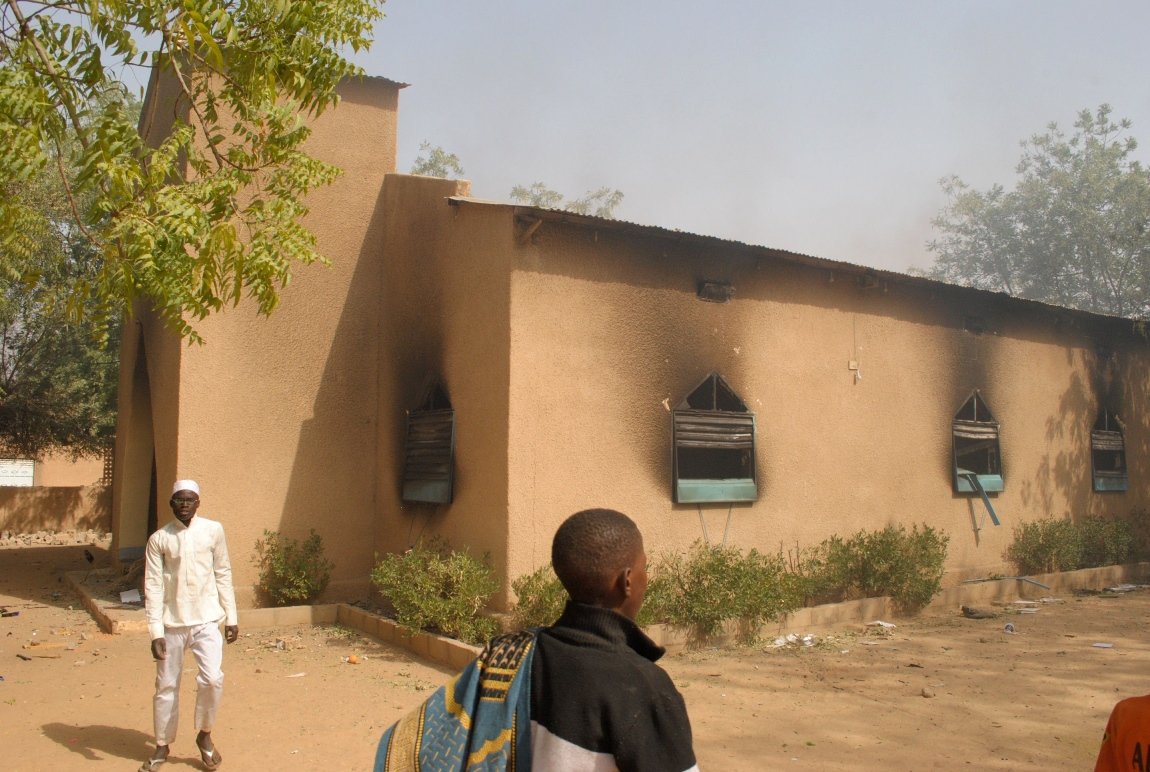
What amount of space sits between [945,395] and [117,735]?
33.6ft

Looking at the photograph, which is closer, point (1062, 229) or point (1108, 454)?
point (1108, 454)

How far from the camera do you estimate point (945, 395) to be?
1240 cm

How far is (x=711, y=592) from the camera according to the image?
350 inches

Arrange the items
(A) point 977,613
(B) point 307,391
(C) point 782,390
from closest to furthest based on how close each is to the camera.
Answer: (C) point 782,390 → (B) point 307,391 → (A) point 977,613

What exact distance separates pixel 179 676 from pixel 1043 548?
11629mm

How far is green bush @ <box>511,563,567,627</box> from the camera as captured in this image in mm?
8266

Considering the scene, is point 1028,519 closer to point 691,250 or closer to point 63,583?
point 691,250

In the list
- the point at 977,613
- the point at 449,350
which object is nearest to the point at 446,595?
the point at 449,350

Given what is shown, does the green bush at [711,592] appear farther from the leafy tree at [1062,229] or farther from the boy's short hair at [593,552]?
the leafy tree at [1062,229]

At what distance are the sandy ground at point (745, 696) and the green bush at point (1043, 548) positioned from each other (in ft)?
7.86

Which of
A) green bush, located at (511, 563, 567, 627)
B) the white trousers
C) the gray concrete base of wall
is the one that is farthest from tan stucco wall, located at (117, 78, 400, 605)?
the white trousers

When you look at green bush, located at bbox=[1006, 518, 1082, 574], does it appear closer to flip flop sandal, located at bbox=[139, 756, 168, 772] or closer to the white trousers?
the white trousers

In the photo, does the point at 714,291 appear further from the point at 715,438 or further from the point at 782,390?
the point at 715,438

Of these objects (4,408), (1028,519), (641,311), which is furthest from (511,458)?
(4,408)
